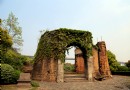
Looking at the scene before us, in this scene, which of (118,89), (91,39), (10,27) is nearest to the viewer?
(118,89)

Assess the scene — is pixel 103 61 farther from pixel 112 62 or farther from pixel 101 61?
pixel 112 62

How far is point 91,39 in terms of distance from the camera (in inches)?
874

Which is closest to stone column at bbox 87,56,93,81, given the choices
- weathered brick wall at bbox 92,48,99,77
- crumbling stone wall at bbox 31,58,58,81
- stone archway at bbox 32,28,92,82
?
stone archway at bbox 32,28,92,82

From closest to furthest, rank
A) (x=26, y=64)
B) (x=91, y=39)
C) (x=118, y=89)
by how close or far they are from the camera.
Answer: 1. (x=118, y=89)
2. (x=91, y=39)
3. (x=26, y=64)

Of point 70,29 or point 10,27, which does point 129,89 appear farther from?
point 10,27

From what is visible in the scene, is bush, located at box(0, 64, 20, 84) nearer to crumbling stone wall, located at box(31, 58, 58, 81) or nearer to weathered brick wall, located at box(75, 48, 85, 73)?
crumbling stone wall, located at box(31, 58, 58, 81)

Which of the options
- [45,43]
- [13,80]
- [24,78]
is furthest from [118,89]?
[45,43]

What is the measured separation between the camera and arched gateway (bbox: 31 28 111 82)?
20172 millimetres

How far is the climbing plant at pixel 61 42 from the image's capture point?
2067 cm

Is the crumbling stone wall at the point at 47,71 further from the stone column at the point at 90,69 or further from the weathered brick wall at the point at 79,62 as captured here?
the weathered brick wall at the point at 79,62

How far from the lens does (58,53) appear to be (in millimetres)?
20562

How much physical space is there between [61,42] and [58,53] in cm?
126

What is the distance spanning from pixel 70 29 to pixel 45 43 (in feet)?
10.7

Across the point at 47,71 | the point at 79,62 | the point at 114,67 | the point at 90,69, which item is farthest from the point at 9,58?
the point at 114,67
